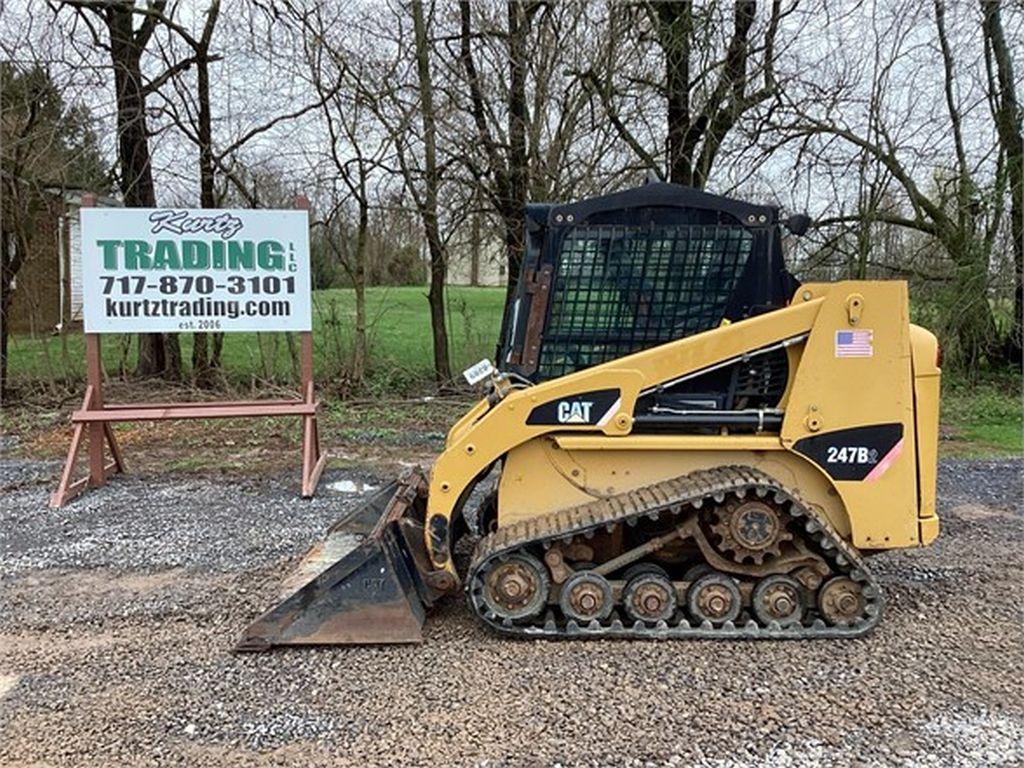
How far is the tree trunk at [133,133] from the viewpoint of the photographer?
10.9m

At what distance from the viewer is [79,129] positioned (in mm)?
10836

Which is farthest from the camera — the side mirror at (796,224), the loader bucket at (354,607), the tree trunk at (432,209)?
the tree trunk at (432,209)

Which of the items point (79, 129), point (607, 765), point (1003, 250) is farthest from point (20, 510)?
point (1003, 250)

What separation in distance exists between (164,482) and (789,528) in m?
5.44

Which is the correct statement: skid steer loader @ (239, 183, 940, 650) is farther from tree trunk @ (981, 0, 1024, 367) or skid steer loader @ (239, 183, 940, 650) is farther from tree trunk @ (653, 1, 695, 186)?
tree trunk @ (981, 0, 1024, 367)

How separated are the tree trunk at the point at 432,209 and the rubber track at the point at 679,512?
7.83m

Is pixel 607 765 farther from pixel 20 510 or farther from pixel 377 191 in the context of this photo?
pixel 377 191

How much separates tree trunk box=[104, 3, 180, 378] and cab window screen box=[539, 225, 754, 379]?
9.02 m

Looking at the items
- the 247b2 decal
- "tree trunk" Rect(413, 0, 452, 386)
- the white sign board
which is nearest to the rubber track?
the 247b2 decal

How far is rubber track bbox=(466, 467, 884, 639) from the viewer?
368cm

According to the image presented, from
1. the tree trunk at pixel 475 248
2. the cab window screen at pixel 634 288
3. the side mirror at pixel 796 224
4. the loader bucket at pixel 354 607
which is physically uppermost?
the tree trunk at pixel 475 248

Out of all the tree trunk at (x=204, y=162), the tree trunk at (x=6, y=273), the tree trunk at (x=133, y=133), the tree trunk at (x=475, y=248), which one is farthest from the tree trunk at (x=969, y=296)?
the tree trunk at (x=6, y=273)

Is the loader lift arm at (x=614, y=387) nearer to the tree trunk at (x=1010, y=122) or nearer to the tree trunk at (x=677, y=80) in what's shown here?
the tree trunk at (x=677, y=80)

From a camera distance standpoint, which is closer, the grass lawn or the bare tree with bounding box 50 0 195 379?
the grass lawn
